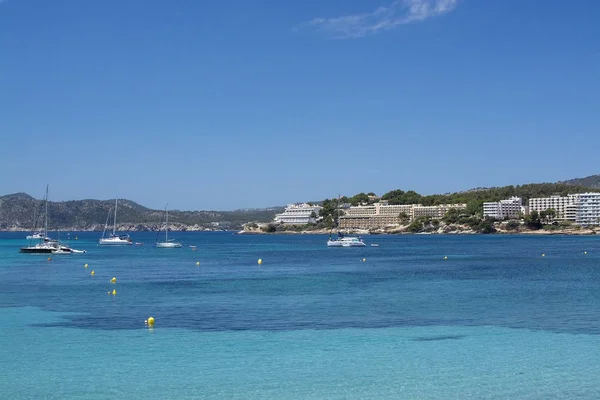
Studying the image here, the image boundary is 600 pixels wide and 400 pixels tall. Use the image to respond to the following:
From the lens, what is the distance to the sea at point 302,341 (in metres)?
21.3

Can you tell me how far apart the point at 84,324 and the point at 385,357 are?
15.0 metres

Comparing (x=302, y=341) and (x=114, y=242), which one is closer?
(x=302, y=341)

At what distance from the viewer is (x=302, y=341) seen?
2798 cm

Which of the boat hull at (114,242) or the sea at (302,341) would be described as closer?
the sea at (302,341)

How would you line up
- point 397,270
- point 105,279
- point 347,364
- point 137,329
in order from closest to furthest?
1. point 347,364
2. point 137,329
3. point 105,279
4. point 397,270

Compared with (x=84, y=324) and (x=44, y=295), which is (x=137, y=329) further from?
(x=44, y=295)

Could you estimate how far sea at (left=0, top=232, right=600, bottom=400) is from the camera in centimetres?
2130

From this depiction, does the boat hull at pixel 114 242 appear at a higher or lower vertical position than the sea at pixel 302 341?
higher

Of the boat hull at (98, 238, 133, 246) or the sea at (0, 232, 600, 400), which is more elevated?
the boat hull at (98, 238, 133, 246)

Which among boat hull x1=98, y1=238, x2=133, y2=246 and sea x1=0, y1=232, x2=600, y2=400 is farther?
boat hull x1=98, y1=238, x2=133, y2=246

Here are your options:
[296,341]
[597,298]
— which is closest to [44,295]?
[296,341]

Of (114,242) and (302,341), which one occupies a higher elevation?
(114,242)

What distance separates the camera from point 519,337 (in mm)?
28734

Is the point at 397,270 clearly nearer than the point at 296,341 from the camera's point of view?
No
